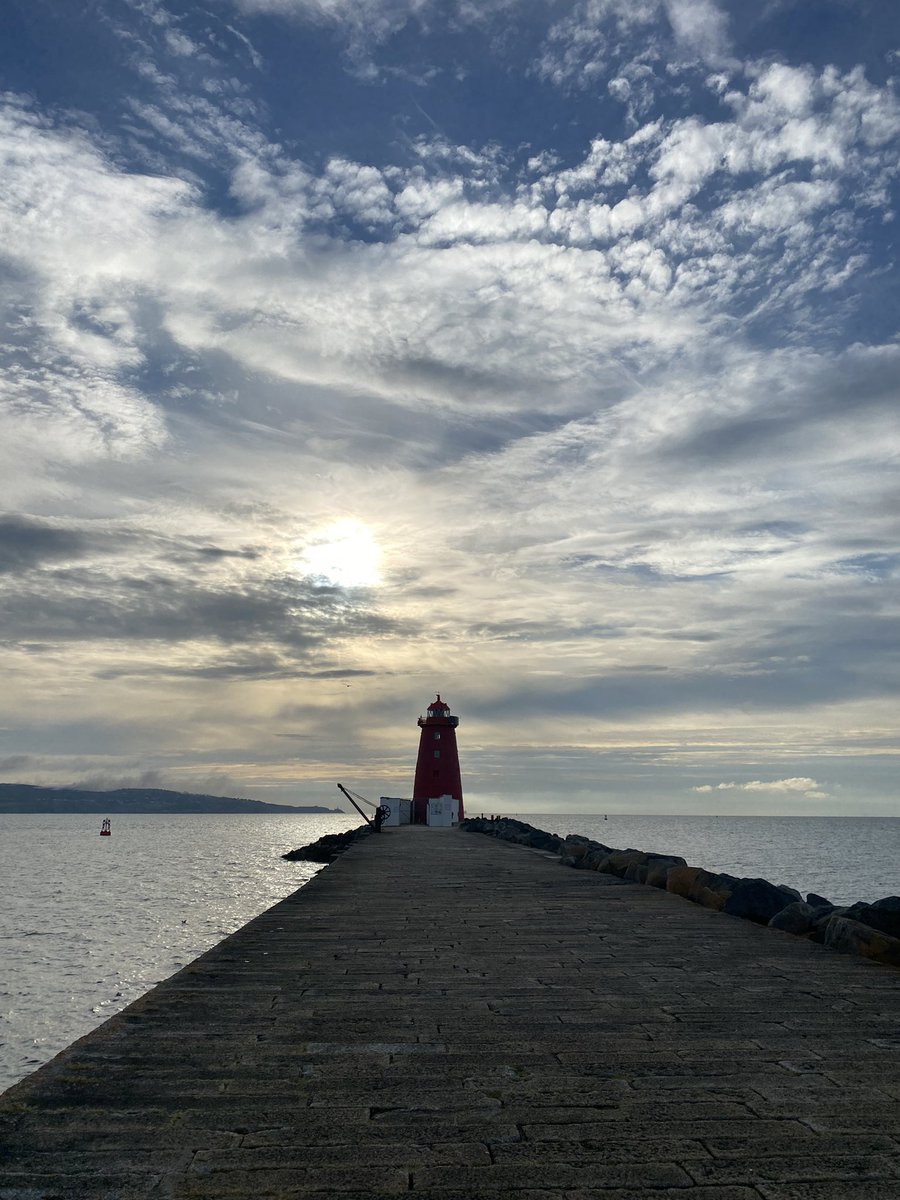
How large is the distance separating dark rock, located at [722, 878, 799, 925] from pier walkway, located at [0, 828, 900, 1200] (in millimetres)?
1874

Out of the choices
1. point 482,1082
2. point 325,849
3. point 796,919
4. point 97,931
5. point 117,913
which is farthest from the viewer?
point 325,849

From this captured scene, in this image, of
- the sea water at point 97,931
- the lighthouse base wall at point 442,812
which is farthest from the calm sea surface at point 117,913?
the lighthouse base wall at point 442,812

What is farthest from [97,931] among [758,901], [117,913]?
[758,901]

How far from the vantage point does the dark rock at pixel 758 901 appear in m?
10.3

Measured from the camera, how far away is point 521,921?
10484 millimetres

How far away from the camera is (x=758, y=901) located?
34.4 ft

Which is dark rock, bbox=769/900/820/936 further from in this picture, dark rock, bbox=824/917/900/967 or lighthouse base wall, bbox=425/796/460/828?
lighthouse base wall, bbox=425/796/460/828

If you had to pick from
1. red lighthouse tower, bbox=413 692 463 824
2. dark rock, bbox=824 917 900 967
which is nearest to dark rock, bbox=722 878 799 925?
dark rock, bbox=824 917 900 967

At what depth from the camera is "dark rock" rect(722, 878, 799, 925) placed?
33.8 ft

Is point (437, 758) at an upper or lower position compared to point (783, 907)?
upper

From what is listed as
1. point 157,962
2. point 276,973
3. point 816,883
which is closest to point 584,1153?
point 276,973

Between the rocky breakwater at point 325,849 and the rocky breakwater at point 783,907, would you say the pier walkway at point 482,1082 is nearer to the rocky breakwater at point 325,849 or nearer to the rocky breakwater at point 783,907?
the rocky breakwater at point 783,907

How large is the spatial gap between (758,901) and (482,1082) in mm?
6868

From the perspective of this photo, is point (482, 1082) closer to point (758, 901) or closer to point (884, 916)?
point (884, 916)
